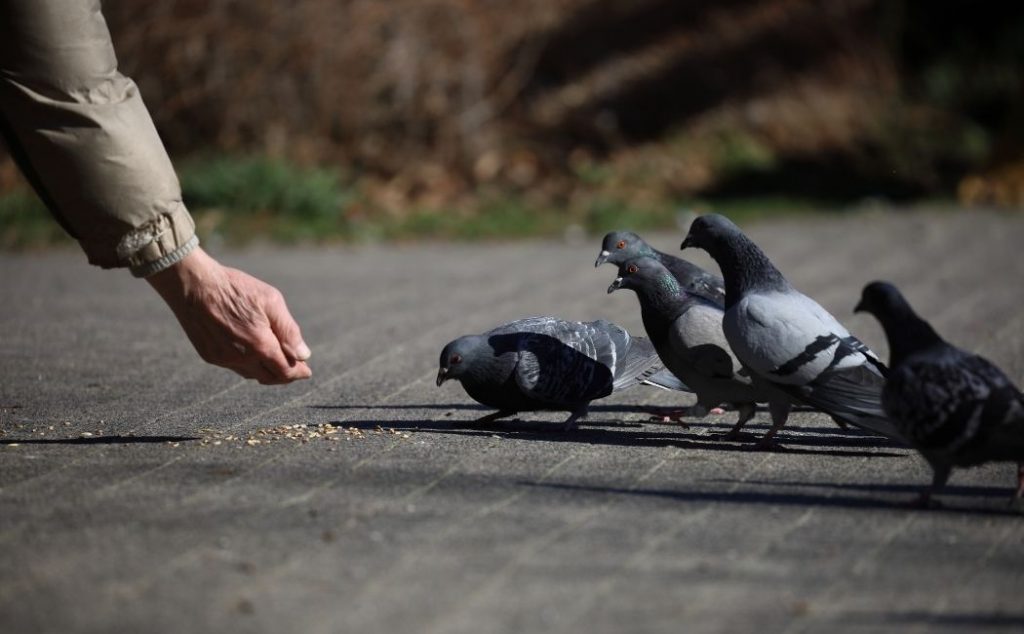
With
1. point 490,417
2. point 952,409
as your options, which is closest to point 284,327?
point 490,417

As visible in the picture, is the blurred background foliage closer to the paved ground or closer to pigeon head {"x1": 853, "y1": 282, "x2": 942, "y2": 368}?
the paved ground

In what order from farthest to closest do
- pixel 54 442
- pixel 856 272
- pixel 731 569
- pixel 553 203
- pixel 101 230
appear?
pixel 553 203
pixel 856 272
pixel 54 442
pixel 101 230
pixel 731 569

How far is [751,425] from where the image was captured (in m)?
5.45

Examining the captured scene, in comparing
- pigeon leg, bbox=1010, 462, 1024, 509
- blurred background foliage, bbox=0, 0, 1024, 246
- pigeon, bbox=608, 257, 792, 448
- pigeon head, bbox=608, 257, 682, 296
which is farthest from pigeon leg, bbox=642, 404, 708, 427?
blurred background foliage, bbox=0, 0, 1024, 246

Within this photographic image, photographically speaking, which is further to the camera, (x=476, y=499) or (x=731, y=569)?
(x=476, y=499)

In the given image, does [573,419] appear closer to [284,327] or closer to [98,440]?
[284,327]

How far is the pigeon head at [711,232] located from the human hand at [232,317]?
1620 millimetres

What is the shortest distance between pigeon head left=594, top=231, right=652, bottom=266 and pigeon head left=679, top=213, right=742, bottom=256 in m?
0.23

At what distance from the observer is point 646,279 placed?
5.20 metres

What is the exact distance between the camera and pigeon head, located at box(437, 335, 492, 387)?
5074 mm

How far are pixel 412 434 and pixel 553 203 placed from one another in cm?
724

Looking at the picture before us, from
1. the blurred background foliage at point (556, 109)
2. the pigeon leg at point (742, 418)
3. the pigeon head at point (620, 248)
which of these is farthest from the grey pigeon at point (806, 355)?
the blurred background foliage at point (556, 109)

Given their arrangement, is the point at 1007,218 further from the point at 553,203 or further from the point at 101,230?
the point at 101,230

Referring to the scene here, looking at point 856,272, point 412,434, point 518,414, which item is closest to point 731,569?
point 412,434
